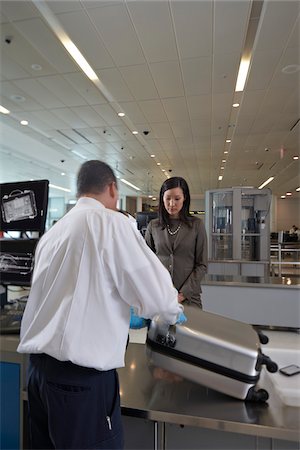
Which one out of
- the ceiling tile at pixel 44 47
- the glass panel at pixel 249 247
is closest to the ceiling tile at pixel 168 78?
the ceiling tile at pixel 44 47

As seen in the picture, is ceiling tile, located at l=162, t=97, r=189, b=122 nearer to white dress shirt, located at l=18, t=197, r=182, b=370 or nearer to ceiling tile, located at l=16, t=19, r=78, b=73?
ceiling tile, located at l=16, t=19, r=78, b=73

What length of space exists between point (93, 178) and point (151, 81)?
4.29m

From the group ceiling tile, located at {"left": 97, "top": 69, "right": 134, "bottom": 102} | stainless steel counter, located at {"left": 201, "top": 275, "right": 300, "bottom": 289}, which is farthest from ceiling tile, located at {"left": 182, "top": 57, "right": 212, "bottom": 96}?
stainless steel counter, located at {"left": 201, "top": 275, "right": 300, "bottom": 289}

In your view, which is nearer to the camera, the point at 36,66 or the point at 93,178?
the point at 93,178

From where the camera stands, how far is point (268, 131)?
715 centimetres

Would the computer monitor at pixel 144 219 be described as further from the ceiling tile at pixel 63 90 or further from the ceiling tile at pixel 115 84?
the ceiling tile at pixel 63 90

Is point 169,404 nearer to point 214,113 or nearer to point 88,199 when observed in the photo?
point 88,199

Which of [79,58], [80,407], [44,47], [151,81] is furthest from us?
[151,81]

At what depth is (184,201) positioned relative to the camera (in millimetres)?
1919

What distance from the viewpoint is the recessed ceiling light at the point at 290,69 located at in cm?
434

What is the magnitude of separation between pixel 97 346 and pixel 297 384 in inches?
25.6

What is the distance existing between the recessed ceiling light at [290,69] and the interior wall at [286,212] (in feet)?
55.1

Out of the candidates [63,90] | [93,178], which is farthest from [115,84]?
[93,178]

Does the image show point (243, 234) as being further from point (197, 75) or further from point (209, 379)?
point (209, 379)
